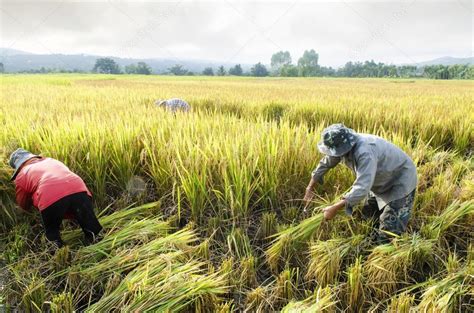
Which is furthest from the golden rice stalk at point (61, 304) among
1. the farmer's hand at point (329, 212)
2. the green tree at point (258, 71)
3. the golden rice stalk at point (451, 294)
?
the green tree at point (258, 71)

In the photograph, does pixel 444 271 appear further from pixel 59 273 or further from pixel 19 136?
pixel 19 136

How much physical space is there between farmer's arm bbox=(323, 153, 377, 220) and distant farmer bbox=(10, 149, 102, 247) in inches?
55.9

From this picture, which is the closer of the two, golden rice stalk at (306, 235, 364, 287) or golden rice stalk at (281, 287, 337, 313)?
golden rice stalk at (281, 287, 337, 313)

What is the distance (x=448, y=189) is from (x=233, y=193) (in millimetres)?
1518

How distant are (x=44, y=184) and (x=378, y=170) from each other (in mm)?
2059

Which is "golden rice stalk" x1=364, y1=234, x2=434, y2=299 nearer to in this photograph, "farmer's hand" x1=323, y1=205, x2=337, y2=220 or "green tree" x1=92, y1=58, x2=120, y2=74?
"farmer's hand" x1=323, y1=205, x2=337, y2=220

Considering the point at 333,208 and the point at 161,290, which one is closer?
the point at 161,290

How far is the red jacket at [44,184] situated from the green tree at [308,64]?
59809mm

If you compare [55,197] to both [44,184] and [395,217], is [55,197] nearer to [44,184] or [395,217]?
[44,184]

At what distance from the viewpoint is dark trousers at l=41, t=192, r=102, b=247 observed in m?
1.95

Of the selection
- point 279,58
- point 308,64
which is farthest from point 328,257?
point 279,58

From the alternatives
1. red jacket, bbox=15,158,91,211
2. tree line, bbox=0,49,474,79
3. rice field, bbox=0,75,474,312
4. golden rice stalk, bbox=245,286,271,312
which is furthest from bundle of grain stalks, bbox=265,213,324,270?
tree line, bbox=0,49,474,79

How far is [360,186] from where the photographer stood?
5.98 feet

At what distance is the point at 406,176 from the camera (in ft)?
6.92
